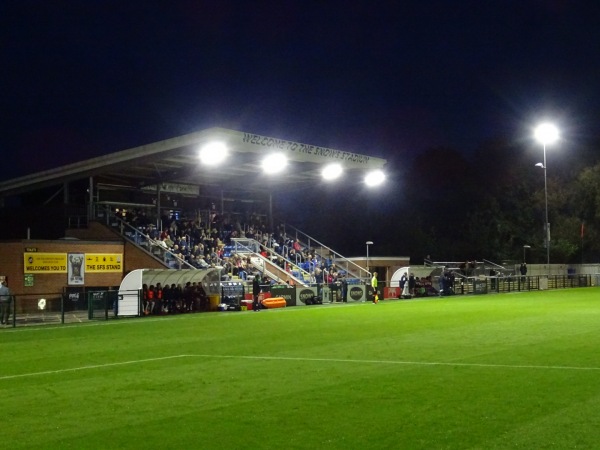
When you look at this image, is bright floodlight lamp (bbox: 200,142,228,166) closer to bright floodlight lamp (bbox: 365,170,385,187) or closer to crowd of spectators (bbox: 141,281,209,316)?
crowd of spectators (bbox: 141,281,209,316)

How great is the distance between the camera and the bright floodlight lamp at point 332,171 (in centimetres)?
4594

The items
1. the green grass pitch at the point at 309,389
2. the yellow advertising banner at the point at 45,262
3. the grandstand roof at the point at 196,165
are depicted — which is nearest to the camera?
the green grass pitch at the point at 309,389

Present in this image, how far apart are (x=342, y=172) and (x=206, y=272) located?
1485cm

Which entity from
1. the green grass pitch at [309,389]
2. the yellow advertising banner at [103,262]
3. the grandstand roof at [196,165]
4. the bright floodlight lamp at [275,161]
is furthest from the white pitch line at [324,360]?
the bright floodlight lamp at [275,161]

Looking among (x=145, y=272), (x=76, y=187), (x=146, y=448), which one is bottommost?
(x=146, y=448)

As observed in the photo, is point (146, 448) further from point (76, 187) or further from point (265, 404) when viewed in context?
point (76, 187)

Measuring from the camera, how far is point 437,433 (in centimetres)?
865

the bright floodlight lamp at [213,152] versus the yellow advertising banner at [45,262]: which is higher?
the bright floodlight lamp at [213,152]

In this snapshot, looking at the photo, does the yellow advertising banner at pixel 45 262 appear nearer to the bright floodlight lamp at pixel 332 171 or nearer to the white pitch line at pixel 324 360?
the bright floodlight lamp at pixel 332 171

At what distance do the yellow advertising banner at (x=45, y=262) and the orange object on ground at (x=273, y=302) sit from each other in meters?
9.96

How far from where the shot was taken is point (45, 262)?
123 feet

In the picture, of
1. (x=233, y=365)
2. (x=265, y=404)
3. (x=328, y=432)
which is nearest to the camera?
(x=328, y=432)

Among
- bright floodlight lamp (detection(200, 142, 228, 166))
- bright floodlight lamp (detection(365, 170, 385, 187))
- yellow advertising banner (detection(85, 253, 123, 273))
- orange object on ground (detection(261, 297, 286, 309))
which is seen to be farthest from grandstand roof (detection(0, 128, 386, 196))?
orange object on ground (detection(261, 297, 286, 309))

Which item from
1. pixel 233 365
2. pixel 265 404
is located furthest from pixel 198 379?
pixel 265 404
